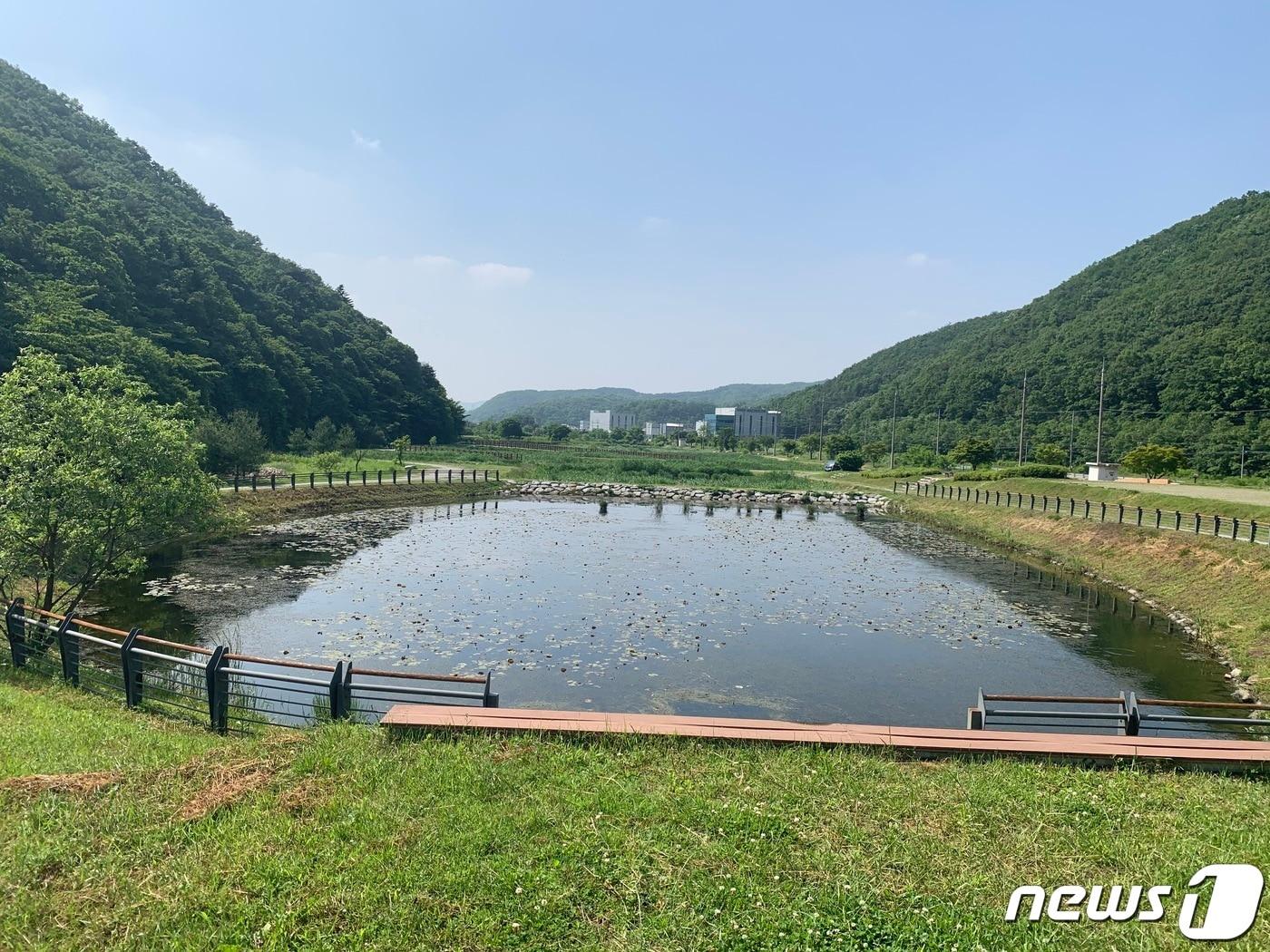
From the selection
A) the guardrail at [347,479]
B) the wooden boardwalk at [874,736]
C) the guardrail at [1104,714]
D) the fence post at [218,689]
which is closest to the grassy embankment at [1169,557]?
the guardrail at [1104,714]

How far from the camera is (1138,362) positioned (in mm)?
77125

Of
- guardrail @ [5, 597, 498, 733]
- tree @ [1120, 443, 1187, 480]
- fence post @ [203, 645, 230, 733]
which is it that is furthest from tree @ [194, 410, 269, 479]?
tree @ [1120, 443, 1187, 480]

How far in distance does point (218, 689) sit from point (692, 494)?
51.9 metres

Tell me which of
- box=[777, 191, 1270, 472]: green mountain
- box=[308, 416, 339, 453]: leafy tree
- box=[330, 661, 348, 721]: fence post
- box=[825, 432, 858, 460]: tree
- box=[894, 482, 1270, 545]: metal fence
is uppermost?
box=[777, 191, 1270, 472]: green mountain

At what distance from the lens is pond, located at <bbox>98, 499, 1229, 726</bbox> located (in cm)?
1308

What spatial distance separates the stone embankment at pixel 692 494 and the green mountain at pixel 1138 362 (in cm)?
3128

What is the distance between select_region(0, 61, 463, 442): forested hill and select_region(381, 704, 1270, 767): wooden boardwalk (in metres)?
43.4

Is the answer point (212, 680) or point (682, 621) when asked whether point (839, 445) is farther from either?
point (212, 680)

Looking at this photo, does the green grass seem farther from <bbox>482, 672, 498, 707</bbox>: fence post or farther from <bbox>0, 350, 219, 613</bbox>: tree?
<bbox>0, 350, 219, 613</bbox>: tree

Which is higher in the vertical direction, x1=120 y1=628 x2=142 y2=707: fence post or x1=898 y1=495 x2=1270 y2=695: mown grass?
x1=120 y1=628 x2=142 y2=707: fence post

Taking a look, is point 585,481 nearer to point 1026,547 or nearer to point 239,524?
point 1026,547

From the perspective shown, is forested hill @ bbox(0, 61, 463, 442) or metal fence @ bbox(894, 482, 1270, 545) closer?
metal fence @ bbox(894, 482, 1270, 545)

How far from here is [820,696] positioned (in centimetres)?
1253

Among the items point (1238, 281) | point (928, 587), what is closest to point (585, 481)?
point (928, 587)
